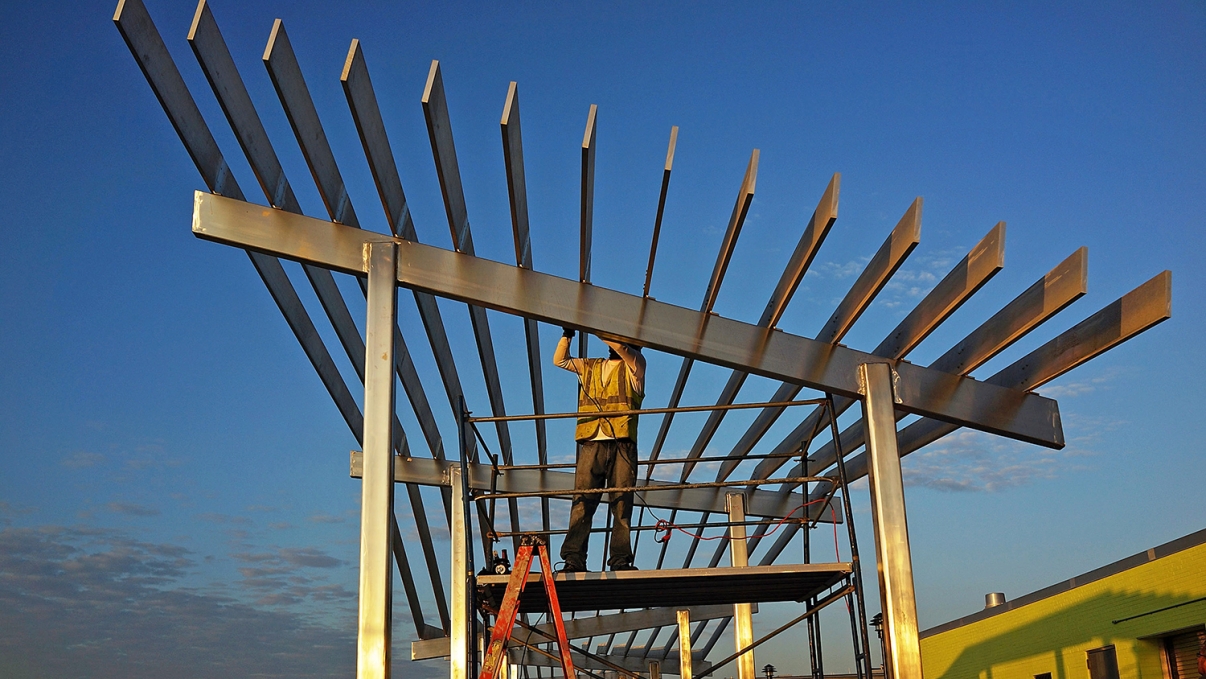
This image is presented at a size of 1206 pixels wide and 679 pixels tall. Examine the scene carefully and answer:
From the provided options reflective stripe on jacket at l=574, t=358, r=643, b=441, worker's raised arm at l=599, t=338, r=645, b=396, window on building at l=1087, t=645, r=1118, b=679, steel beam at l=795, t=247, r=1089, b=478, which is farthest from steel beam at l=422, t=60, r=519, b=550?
window on building at l=1087, t=645, r=1118, b=679

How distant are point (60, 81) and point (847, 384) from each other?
18.8 metres

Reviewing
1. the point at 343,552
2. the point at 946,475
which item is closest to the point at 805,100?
the point at 946,475

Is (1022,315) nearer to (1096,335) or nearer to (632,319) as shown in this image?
(1096,335)

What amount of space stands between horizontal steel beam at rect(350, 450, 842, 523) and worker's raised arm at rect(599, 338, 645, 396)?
2.20 metres

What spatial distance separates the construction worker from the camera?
25.1 feet

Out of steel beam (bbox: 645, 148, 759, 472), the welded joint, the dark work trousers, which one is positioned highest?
steel beam (bbox: 645, 148, 759, 472)

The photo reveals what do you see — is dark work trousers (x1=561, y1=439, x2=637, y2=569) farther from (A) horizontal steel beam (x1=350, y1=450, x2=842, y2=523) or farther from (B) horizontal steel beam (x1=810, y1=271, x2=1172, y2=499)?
(B) horizontal steel beam (x1=810, y1=271, x2=1172, y2=499)

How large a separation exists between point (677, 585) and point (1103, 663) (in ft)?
26.0

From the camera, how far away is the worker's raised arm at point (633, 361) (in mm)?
7387

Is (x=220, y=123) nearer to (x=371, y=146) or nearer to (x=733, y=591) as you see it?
(x=371, y=146)

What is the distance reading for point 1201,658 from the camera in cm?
876

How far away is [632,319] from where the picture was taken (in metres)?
6.95

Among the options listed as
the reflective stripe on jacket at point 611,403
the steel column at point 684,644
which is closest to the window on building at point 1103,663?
the steel column at point 684,644

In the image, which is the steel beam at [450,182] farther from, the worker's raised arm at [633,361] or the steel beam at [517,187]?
the worker's raised arm at [633,361]
